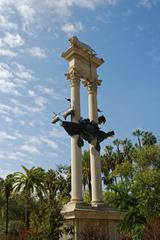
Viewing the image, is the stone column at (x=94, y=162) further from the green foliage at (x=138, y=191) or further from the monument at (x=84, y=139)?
the green foliage at (x=138, y=191)

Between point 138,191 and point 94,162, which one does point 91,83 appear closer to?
point 94,162

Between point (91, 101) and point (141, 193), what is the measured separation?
16500 mm

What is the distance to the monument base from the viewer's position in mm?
20067

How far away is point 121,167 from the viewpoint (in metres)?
47.3

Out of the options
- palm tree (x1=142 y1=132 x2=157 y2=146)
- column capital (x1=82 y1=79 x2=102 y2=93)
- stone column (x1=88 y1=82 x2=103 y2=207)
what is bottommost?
stone column (x1=88 y1=82 x2=103 y2=207)

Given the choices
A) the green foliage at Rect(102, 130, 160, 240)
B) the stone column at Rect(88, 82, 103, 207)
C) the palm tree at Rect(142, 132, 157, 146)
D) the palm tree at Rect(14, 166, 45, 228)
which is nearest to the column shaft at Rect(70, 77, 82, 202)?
the stone column at Rect(88, 82, 103, 207)

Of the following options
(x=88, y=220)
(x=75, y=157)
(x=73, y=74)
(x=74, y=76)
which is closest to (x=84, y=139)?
(x=75, y=157)

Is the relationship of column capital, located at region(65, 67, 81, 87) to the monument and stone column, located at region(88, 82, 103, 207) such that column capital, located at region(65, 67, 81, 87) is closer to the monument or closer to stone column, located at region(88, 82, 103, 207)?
the monument

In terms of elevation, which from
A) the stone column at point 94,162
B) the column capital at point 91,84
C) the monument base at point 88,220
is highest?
the column capital at point 91,84

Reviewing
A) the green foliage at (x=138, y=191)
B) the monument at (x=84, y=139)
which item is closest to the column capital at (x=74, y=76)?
the monument at (x=84, y=139)

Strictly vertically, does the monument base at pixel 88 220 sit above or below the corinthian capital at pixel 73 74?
below

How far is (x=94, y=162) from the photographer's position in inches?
963

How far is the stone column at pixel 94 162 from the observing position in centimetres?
2358

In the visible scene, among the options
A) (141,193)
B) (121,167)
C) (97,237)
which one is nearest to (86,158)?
(121,167)
